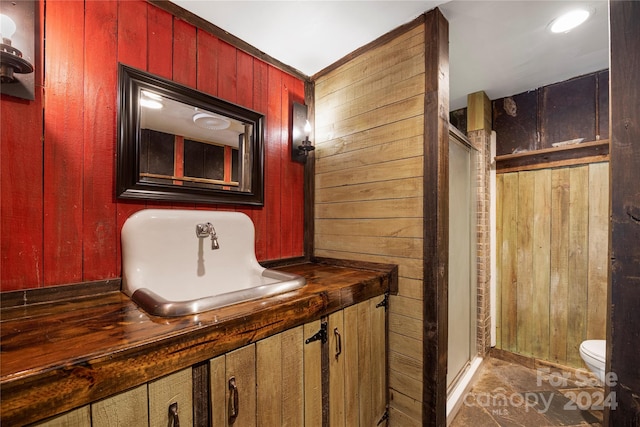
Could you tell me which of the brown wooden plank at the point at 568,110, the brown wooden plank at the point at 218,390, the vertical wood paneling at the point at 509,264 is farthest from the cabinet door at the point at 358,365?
the brown wooden plank at the point at 568,110

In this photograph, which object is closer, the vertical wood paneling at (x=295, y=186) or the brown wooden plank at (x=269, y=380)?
the brown wooden plank at (x=269, y=380)

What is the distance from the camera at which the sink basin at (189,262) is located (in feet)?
3.66

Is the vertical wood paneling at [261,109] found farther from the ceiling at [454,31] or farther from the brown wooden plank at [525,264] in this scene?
the brown wooden plank at [525,264]

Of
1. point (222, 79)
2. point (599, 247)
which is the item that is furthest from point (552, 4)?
point (222, 79)

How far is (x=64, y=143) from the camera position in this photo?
1062mm

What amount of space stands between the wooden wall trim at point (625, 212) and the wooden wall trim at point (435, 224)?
2.09 ft

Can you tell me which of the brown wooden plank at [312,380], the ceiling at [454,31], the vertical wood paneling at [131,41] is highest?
the ceiling at [454,31]

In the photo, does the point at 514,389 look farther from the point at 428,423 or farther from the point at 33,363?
the point at 33,363

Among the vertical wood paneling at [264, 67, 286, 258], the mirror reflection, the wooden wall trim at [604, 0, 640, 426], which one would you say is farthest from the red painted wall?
the wooden wall trim at [604, 0, 640, 426]

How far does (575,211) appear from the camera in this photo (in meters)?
2.10

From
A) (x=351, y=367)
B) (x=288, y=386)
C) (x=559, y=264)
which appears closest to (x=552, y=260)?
(x=559, y=264)

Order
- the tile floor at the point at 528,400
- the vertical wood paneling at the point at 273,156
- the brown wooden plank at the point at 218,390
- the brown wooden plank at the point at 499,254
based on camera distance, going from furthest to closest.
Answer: the brown wooden plank at the point at 499,254 → the vertical wood paneling at the point at 273,156 → the tile floor at the point at 528,400 → the brown wooden plank at the point at 218,390

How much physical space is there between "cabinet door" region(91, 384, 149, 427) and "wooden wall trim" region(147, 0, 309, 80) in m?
1.69

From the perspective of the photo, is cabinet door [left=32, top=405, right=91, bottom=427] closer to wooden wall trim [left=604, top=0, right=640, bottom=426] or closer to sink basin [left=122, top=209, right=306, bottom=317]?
sink basin [left=122, top=209, right=306, bottom=317]
